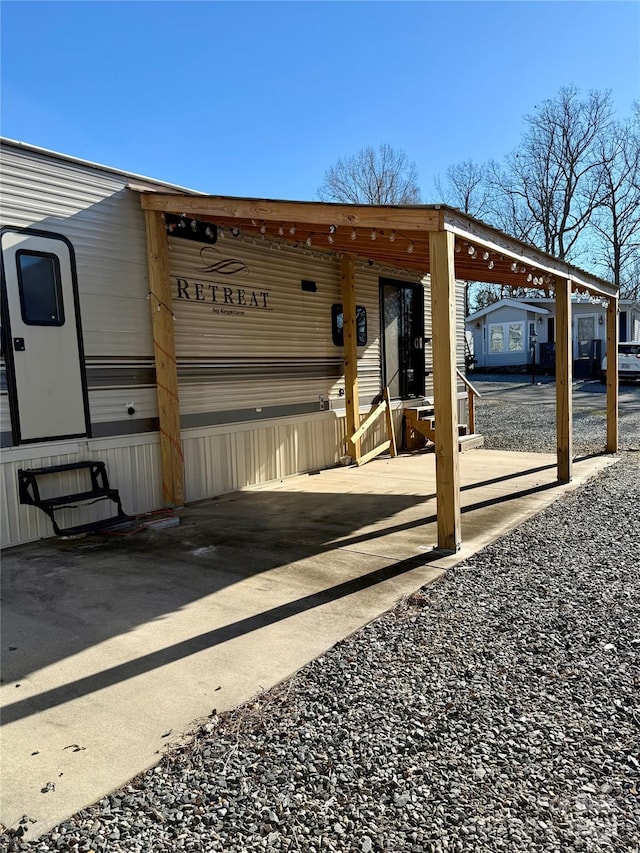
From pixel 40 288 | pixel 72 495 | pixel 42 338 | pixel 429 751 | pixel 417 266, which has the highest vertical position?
pixel 417 266

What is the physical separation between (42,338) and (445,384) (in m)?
3.10

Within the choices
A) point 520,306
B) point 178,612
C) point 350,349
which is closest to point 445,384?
point 178,612

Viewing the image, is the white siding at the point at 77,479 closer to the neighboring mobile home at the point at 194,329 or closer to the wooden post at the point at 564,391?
the neighboring mobile home at the point at 194,329

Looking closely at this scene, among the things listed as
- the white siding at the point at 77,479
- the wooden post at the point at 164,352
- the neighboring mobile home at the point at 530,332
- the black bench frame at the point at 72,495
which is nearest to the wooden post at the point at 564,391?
the wooden post at the point at 164,352

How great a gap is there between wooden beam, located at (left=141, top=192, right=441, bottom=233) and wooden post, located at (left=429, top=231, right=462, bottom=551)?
18 centimetres

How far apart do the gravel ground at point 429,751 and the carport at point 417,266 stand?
140 centimetres

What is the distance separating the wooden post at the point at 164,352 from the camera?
5.67 m

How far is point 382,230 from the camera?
5.36 m

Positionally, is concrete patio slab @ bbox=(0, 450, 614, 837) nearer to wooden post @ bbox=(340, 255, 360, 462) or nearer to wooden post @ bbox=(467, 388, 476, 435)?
wooden post @ bbox=(340, 255, 360, 462)

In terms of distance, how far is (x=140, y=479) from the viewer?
5699mm

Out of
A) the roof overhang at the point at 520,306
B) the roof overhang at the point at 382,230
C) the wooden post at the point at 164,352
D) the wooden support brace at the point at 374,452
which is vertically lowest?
the wooden support brace at the point at 374,452

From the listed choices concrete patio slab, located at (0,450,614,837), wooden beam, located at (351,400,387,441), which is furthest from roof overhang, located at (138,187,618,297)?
concrete patio slab, located at (0,450,614,837)

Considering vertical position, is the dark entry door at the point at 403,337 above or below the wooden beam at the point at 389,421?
above

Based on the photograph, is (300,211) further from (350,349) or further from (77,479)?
(350,349)
